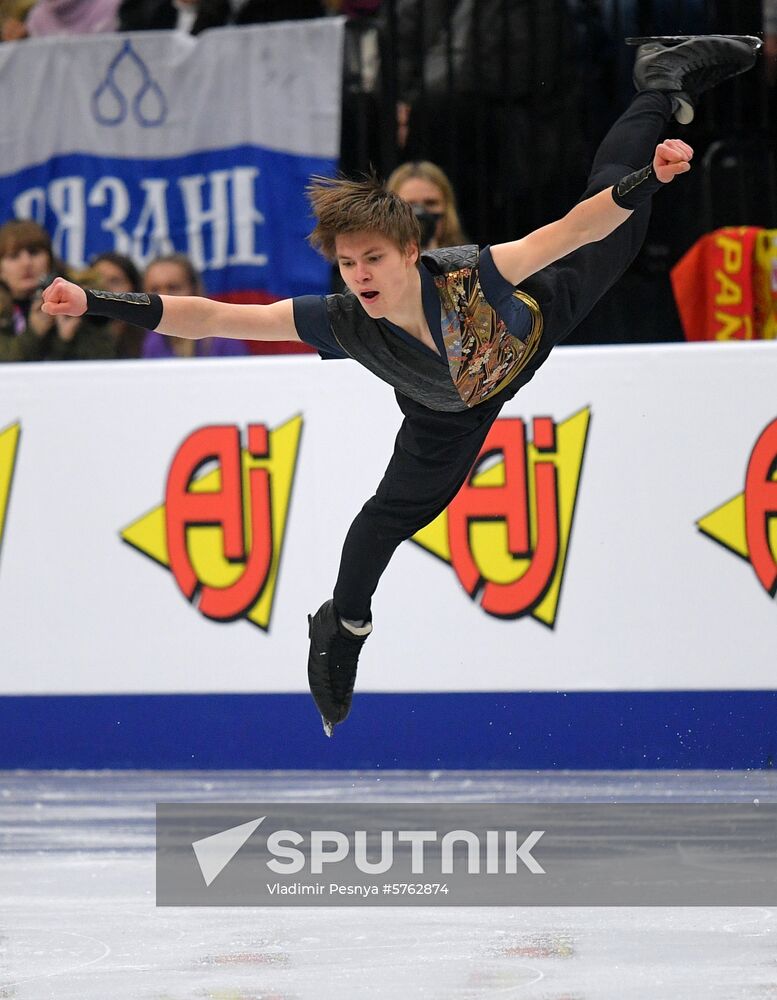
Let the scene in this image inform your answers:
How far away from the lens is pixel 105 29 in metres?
8.59

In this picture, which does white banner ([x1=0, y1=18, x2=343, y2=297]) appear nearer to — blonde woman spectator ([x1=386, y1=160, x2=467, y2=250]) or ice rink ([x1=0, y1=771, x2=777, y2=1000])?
blonde woman spectator ([x1=386, y1=160, x2=467, y2=250])

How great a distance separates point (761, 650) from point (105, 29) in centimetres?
449

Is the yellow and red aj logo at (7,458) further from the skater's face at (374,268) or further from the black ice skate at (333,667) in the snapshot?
the skater's face at (374,268)

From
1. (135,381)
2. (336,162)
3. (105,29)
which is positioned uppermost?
(105,29)

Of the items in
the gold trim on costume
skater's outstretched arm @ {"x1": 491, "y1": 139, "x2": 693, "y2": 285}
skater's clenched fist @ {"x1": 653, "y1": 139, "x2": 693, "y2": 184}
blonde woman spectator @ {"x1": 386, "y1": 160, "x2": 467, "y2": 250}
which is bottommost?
the gold trim on costume

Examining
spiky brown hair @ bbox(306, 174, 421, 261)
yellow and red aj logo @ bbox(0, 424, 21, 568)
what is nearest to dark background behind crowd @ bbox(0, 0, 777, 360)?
yellow and red aj logo @ bbox(0, 424, 21, 568)

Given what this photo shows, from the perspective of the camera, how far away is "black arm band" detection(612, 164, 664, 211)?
4.27 m

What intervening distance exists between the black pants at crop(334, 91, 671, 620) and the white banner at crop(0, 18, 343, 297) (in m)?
3.01

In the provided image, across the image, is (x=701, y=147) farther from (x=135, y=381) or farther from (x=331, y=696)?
(x=331, y=696)

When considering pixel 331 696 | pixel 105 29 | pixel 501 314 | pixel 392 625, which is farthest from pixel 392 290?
pixel 105 29

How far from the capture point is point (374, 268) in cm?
446

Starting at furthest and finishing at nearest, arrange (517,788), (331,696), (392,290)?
(517,788) → (331,696) → (392,290)

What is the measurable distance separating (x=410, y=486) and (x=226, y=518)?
2248 mm

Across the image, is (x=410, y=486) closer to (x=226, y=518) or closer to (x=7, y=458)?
(x=226, y=518)
